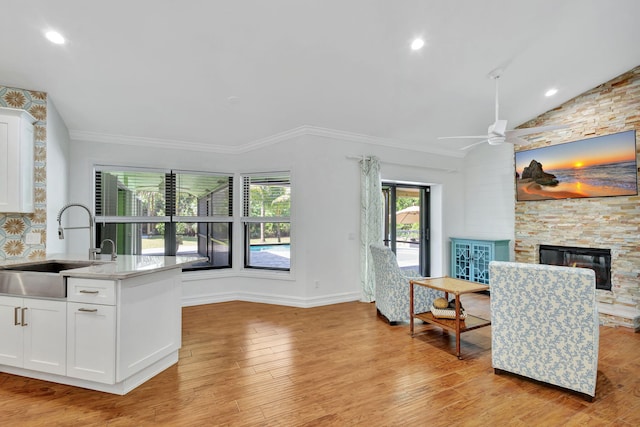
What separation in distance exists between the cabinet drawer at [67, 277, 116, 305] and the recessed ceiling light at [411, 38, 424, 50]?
357 cm

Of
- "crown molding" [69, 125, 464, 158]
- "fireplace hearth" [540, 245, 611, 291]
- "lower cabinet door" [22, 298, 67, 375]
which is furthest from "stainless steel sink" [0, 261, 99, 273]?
"fireplace hearth" [540, 245, 611, 291]

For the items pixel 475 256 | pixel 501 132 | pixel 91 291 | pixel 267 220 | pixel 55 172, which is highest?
pixel 501 132

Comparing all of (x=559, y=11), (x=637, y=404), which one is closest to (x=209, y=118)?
(x=559, y=11)

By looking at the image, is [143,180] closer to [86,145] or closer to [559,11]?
[86,145]


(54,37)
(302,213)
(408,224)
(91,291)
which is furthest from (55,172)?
(408,224)

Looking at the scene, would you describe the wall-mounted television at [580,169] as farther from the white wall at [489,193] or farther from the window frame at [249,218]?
the window frame at [249,218]

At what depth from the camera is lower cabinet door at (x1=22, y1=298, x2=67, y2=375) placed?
8.14ft

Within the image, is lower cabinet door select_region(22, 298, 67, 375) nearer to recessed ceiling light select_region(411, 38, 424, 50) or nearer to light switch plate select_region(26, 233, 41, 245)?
light switch plate select_region(26, 233, 41, 245)

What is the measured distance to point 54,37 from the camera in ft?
9.55

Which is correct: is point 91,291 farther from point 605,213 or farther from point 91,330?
point 605,213

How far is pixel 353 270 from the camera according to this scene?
5.06m

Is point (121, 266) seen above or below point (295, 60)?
below

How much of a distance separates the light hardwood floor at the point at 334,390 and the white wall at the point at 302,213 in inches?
50.2

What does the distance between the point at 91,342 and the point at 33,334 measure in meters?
0.57
